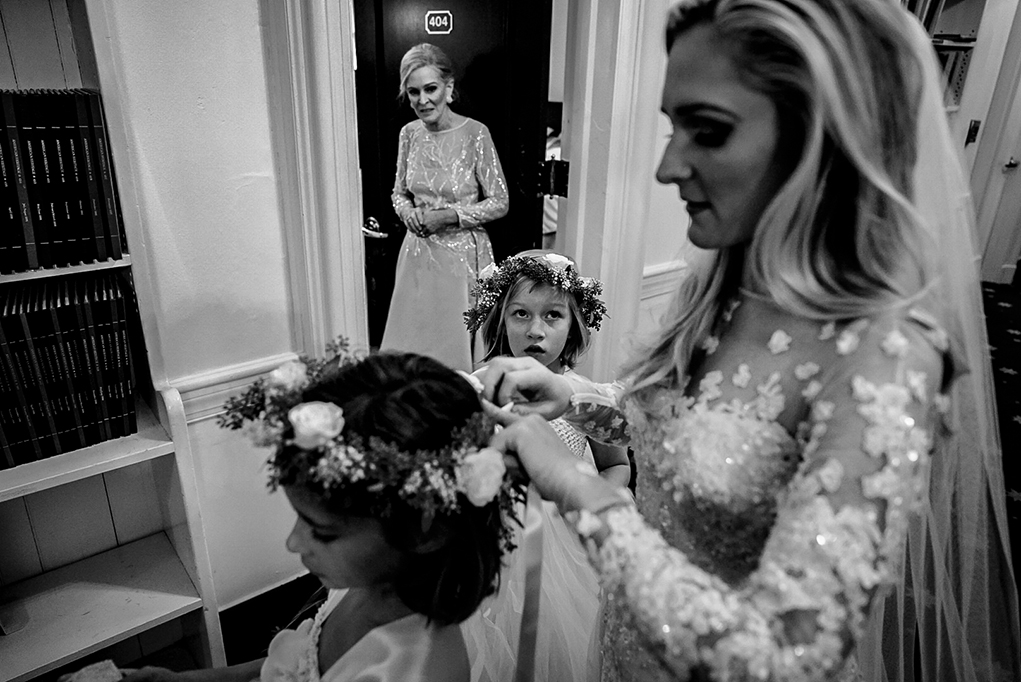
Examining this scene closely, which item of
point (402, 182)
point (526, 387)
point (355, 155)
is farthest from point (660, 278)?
point (526, 387)

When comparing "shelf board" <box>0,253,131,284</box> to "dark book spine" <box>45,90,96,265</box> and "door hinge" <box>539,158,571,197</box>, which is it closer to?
"dark book spine" <box>45,90,96,265</box>

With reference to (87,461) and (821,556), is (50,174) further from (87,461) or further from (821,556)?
(821,556)

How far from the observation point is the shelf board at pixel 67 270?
1233 millimetres

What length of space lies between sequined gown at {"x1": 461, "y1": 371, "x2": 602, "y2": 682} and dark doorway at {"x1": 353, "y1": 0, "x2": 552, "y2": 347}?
57.9 inches

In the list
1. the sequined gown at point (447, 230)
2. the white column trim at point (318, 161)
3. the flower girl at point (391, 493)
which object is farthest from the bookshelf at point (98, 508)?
the sequined gown at point (447, 230)

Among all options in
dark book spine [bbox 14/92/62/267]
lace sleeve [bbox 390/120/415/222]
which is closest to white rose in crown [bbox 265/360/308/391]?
dark book spine [bbox 14/92/62/267]

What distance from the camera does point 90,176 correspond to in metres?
1.27

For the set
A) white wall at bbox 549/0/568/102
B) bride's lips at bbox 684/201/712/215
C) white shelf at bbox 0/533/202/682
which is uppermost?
white wall at bbox 549/0/568/102

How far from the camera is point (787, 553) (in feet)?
2.45

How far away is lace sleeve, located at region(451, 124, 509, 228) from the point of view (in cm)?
267

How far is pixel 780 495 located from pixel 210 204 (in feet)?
4.42

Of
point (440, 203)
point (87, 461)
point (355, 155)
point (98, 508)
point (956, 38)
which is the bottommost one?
point (98, 508)

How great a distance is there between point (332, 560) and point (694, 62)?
80 cm

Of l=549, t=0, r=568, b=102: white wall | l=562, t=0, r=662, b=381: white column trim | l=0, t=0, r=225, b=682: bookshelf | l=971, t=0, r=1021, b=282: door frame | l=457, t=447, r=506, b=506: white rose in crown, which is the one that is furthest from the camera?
l=971, t=0, r=1021, b=282: door frame
